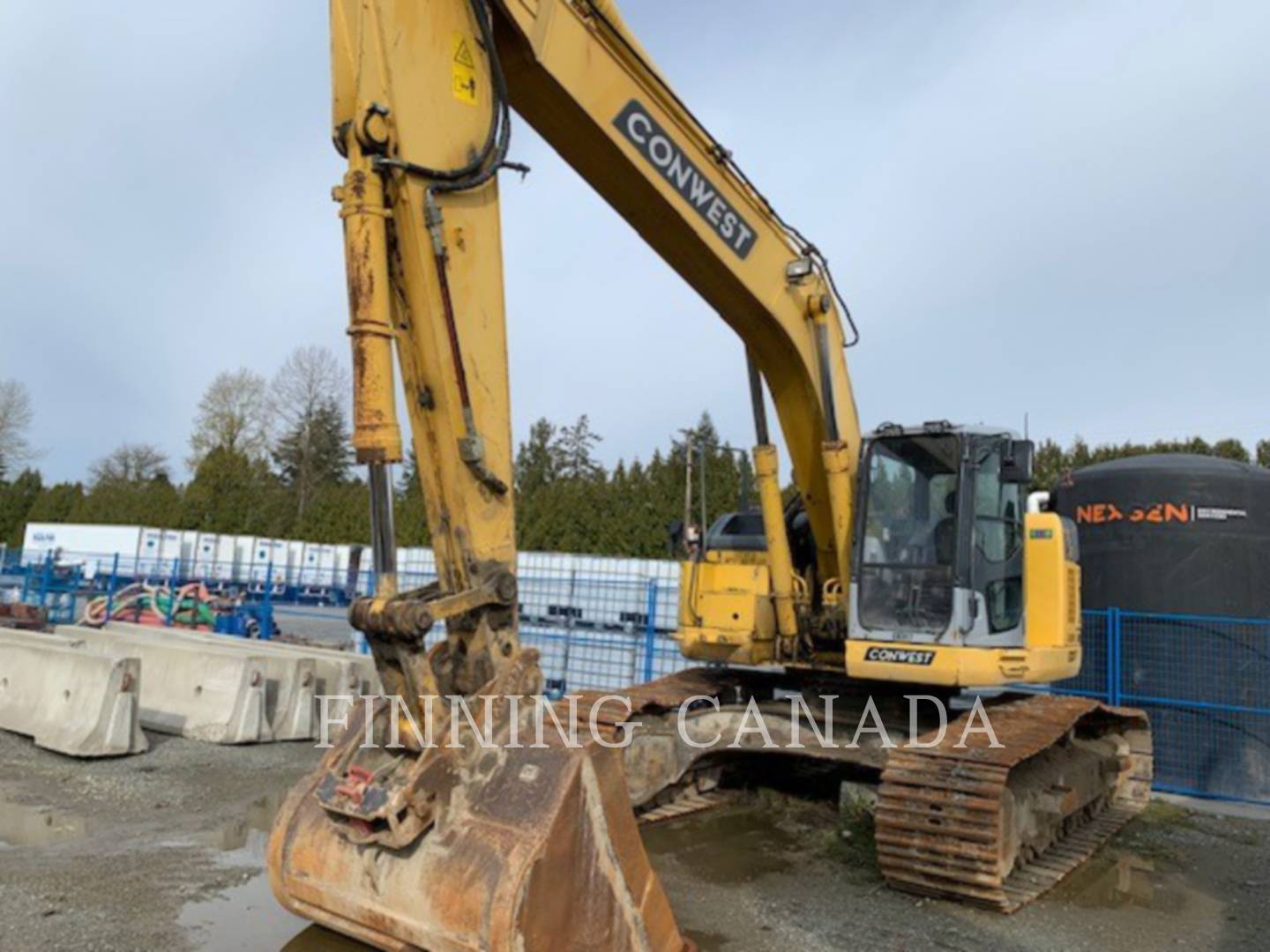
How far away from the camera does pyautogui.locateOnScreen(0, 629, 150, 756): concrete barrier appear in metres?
8.09

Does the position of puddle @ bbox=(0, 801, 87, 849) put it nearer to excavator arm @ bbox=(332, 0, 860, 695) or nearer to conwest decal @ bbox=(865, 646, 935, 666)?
excavator arm @ bbox=(332, 0, 860, 695)

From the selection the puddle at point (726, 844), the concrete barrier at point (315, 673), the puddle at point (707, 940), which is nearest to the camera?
the puddle at point (707, 940)

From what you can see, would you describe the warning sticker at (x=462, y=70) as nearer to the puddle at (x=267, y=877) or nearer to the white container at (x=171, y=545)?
the puddle at (x=267, y=877)

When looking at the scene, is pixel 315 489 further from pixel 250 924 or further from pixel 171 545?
pixel 250 924

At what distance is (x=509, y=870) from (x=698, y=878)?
8.44 ft

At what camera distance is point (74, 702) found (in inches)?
330

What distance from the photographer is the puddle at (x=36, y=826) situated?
599 cm

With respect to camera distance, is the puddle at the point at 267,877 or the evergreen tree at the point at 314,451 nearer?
the puddle at the point at 267,877

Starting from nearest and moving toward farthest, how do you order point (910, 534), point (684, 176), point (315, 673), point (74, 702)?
point (684, 176), point (910, 534), point (74, 702), point (315, 673)

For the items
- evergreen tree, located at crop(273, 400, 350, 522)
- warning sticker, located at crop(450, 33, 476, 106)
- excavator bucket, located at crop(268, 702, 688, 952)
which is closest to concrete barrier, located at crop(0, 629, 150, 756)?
excavator bucket, located at crop(268, 702, 688, 952)

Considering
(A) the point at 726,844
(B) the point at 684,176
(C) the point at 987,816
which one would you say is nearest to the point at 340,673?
(A) the point at 726,844

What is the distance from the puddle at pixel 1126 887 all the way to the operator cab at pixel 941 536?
147cm

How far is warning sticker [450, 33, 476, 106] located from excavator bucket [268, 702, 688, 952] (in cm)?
278

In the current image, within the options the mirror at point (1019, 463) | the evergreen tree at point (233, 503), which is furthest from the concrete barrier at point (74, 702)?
the evergreen tree at point (233, 503)
